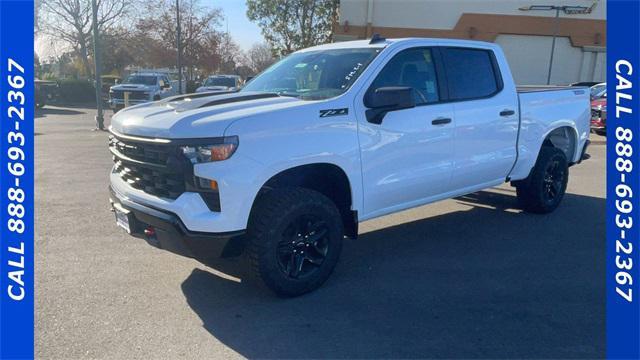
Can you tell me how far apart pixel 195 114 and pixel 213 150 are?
0.38m

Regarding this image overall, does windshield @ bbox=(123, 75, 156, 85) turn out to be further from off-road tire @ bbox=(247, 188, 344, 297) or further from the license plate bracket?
off-road tire @ bbox=(247, 188, 344, 297)

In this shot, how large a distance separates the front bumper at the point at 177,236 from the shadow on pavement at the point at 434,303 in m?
0.53

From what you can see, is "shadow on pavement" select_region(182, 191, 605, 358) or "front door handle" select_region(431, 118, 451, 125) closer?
"shadow on pavement" select_region(182, 191, 605, 358)

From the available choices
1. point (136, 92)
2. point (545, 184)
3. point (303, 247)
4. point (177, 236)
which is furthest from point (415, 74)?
point (136, 92)

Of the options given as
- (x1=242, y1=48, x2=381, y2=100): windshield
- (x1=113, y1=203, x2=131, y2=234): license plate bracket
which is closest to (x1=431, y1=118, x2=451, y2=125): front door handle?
(x1=242, y1=48, x2=381, y2=100): windshield

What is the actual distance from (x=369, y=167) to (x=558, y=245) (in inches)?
101

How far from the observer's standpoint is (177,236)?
11.8 ft

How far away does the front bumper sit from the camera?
139 inches

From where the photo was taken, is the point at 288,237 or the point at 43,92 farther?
the point at 43,92

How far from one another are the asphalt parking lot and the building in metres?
23.3

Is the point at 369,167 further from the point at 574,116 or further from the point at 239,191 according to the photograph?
the point at 574,116

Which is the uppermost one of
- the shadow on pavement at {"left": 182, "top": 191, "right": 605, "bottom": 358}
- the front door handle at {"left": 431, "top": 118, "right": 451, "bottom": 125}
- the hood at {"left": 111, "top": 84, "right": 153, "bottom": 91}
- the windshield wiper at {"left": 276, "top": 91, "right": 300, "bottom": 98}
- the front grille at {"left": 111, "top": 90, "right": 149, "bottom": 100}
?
the hood at {"left": 111, "top": 84, "right": 153, "bottom": 91}

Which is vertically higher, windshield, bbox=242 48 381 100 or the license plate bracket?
windshield, bbox=242 48 381 100

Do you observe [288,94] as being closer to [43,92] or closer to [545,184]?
[545,184]
